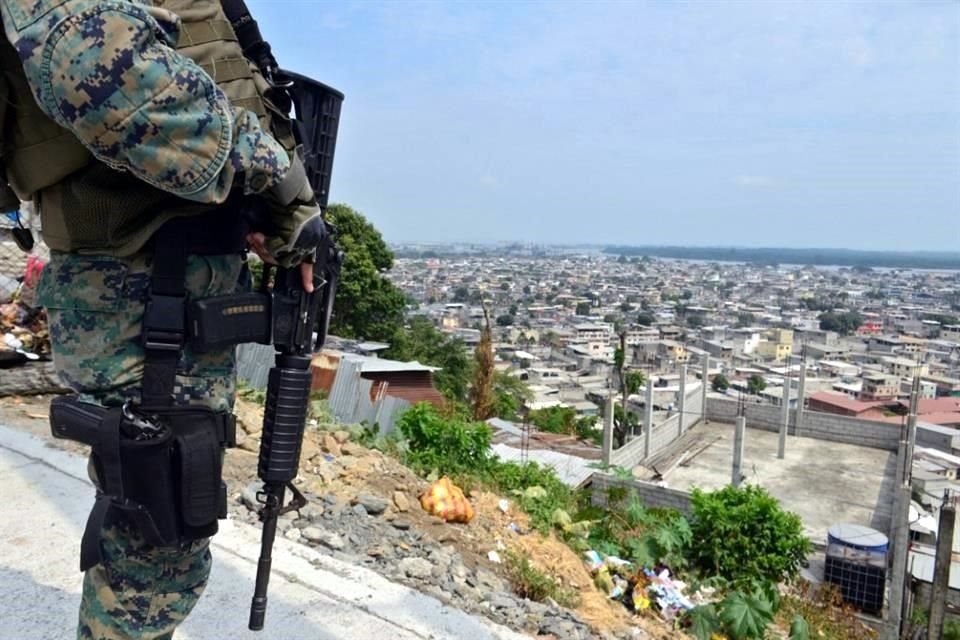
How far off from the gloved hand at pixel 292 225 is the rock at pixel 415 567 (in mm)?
1699

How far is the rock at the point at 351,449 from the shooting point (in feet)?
14.5

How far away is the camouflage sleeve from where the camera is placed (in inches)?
38.0

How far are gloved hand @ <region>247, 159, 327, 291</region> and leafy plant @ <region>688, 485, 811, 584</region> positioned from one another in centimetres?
438

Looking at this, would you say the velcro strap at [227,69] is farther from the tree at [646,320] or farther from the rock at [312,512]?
the tree at [646,320]

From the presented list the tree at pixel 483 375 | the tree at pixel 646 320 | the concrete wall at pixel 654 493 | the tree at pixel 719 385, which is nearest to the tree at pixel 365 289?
the tree at pixel 483 375

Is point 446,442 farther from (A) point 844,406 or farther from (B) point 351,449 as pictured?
(A) point 844,406

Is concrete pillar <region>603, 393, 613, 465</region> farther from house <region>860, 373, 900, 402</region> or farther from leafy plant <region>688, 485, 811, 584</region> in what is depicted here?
house <region>860, 373, 900, 402</region>

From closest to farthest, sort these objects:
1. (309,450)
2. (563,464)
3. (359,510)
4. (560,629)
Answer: (560,629), (359,510), (309,450), (563,464)

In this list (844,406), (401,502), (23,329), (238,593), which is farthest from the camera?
(844,406)

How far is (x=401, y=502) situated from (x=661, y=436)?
12140 millimetres

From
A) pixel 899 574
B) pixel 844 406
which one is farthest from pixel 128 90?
pixel 844 406

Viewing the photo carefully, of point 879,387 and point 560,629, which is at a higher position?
point 560,629

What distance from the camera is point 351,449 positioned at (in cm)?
445

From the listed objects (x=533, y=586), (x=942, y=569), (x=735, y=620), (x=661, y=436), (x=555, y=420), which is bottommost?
(x=555, y=420)
